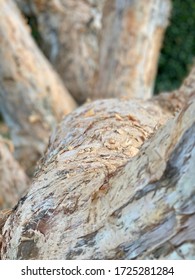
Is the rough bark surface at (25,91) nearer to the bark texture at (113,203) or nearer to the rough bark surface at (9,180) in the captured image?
the rough bark surface at (9,180)

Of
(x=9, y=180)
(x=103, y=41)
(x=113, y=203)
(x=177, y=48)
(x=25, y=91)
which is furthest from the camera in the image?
(x=177, y=48)

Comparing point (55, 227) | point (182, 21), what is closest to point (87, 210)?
point (55, 227)

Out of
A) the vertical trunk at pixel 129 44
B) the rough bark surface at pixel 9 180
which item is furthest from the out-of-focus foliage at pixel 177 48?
the rough bark surface at pixel 9 180

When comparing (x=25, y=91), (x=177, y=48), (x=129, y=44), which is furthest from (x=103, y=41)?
(x=177, y=48)

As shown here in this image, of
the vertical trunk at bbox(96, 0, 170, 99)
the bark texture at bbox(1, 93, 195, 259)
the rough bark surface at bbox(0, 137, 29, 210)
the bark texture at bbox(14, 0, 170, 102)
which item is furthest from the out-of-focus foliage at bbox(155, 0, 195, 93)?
the bark texture at bbox(1, 93, 195, 259)

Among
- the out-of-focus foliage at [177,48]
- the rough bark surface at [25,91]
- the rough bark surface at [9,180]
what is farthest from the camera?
the out-of-focus foliage at [177,48]

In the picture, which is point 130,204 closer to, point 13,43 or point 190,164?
point 190,164

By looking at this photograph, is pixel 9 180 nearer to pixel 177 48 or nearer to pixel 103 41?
pixel 103 41
